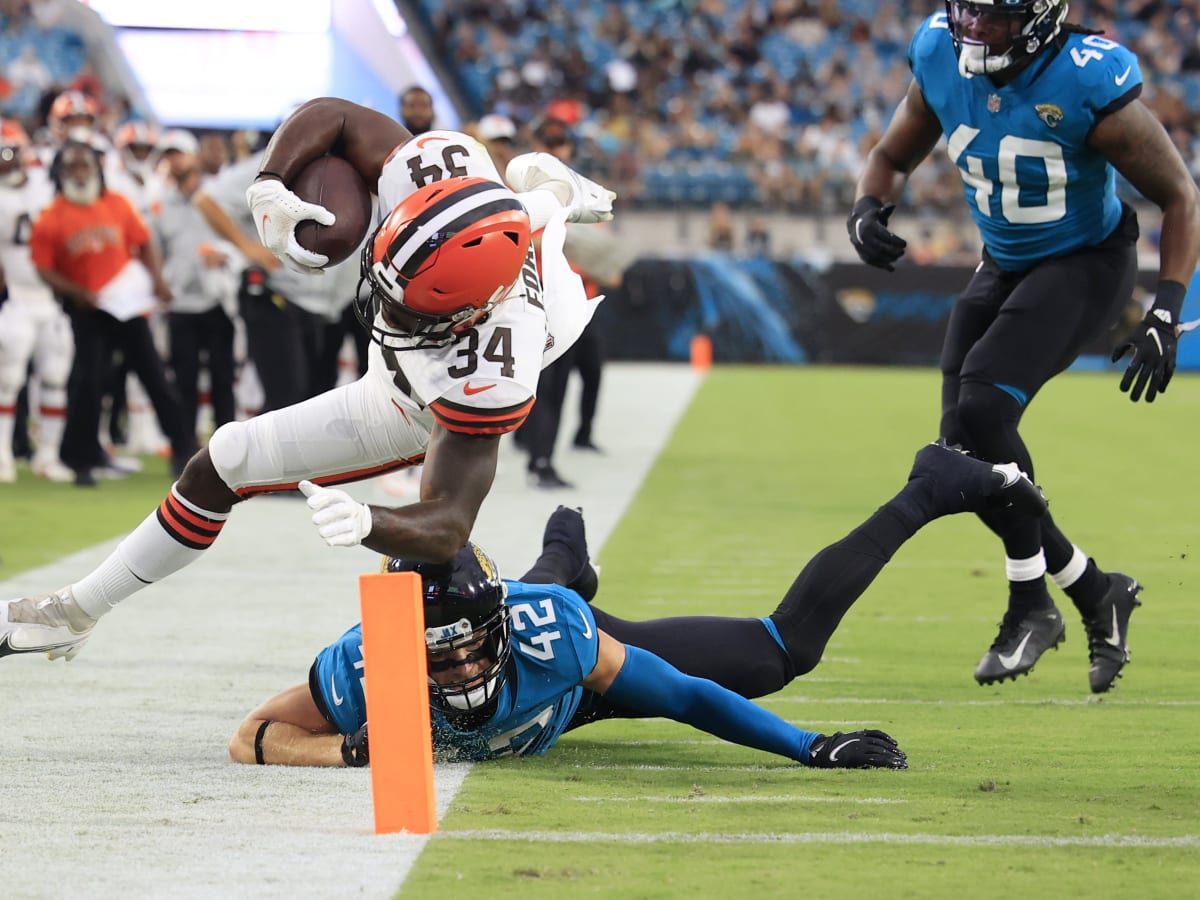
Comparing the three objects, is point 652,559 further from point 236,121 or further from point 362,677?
point 236,121

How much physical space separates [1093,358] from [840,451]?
11.8 metres

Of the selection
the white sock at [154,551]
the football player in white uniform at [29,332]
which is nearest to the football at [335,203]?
the white sock at [154,551]

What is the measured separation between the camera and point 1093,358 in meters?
23.2

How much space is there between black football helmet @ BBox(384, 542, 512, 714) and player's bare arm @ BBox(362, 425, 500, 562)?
0.08 m

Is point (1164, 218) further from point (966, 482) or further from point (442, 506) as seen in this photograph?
point (442, 506)

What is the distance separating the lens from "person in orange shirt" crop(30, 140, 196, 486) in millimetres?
9828

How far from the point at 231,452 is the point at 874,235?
198 cm

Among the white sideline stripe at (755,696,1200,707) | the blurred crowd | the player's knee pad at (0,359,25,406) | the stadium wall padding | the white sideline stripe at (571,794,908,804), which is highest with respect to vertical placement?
the white sideline stripe at (571,794,908,804)

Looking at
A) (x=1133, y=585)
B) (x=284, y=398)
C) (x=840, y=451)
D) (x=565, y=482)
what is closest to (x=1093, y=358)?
(x=840, y=451)

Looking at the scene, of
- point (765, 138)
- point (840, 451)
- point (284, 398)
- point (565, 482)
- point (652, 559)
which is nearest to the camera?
point (652, 559)

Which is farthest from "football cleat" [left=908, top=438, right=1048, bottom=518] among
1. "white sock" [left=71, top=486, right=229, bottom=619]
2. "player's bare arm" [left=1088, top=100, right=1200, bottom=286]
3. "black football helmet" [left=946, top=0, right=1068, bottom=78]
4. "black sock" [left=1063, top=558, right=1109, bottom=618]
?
"white sock" [left=71, top=486, right=229, bottom=619]

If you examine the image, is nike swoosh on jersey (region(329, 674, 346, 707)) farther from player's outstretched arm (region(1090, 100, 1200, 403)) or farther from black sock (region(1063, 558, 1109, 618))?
black sock (region(1063, 558, 1109, 618))

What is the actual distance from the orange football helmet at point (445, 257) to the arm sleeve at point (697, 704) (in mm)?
844

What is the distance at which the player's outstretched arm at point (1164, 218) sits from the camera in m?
4.58
